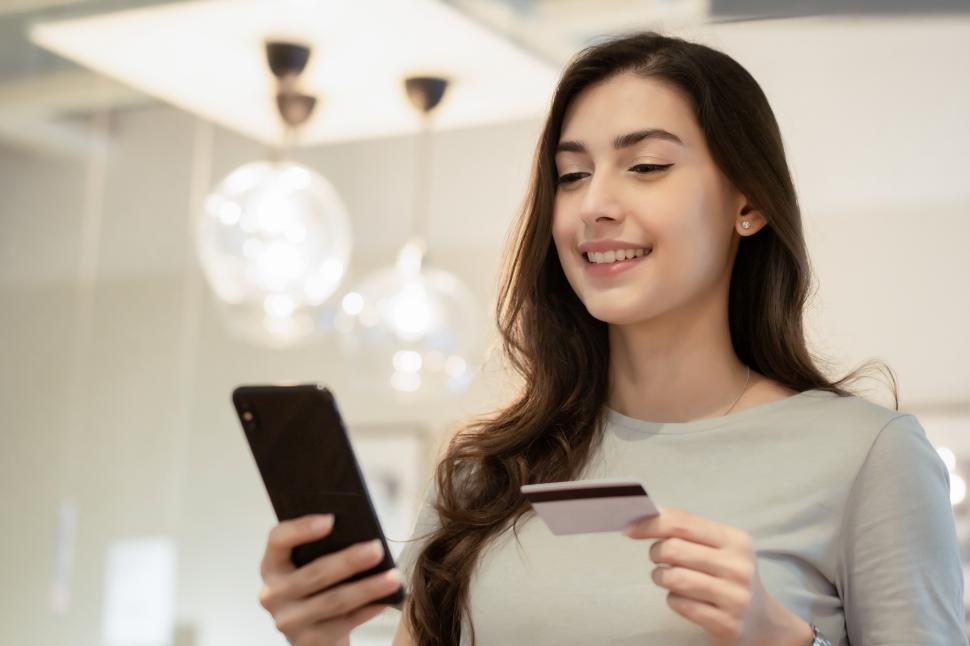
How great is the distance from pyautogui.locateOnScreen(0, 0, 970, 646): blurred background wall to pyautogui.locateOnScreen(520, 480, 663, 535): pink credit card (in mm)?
2253

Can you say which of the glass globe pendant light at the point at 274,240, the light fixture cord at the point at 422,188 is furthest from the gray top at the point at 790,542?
the light fixture cord at the point at 422,188

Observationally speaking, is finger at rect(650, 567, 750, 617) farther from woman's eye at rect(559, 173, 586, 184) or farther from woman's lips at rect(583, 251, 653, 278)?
woman's eye at rect(559, 173, 586, 184)

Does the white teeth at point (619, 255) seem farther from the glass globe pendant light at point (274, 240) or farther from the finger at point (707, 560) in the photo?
the glass globe pendant light at point (274, 240)

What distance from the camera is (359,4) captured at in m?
2.92

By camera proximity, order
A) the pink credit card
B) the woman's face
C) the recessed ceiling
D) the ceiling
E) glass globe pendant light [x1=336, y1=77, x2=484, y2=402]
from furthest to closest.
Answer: glass globe pendant light [x1=336, y1=77, x2=484, y2=402] → the ceiling → the recessed ceiling → the woman's face → the pink credit card

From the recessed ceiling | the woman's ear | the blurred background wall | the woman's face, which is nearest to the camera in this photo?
the woman's face

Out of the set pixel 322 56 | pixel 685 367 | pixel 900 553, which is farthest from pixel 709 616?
pixel 322 56

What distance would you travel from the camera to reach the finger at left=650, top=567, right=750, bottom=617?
132cm

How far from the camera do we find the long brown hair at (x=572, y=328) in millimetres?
1720

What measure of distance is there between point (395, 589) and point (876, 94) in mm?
3003

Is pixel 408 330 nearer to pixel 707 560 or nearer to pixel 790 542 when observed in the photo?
pixel 790 542

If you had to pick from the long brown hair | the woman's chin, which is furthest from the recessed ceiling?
the woman's chin

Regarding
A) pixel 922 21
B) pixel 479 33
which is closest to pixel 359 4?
pixel 479 33

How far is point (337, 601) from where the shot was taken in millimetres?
1518
